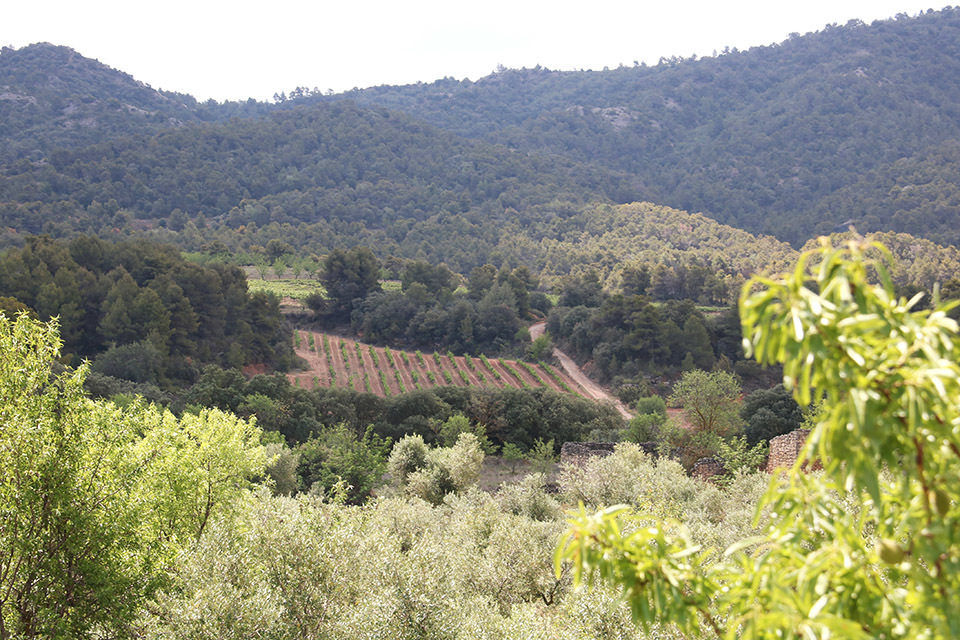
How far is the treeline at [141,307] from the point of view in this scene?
38.7m

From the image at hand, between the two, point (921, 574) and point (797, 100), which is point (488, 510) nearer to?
point (921, 574)

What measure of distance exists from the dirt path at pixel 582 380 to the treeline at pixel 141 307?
22195 mm

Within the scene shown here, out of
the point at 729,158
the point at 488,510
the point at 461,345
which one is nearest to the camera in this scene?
the point at 488,510

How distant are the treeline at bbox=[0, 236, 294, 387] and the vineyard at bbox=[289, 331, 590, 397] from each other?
3618 millimetres

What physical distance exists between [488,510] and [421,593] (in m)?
7.40

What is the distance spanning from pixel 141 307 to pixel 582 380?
105 feet

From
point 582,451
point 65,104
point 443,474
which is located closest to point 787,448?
point 582,451

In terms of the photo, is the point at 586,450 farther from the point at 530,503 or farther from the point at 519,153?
the point at 519,153

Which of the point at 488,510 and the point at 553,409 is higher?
the point at 488,510

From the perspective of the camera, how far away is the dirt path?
146 feet

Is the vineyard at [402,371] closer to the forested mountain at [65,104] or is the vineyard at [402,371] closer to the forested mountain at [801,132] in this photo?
the forested mountain at [801,132]

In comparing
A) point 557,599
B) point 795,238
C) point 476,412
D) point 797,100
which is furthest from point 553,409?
point 797,100

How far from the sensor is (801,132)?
491 feet

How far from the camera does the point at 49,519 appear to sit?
7.56 m
